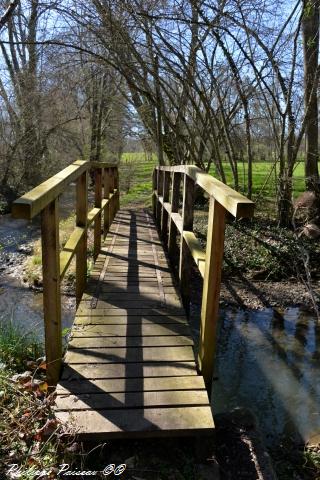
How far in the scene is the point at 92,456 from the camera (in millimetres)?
2426

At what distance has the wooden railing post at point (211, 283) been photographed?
2857 mm

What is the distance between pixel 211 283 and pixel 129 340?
37.9 inches

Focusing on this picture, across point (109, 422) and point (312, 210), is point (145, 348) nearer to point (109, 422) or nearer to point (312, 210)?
point (109, 422)

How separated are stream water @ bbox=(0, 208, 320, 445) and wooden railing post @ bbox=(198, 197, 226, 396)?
93cm

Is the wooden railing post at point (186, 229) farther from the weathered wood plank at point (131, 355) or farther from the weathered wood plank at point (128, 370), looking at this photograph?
the weathered wood plank at point (128, 370)

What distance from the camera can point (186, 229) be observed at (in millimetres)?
4590

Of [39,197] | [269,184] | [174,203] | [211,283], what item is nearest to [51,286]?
[39,197]

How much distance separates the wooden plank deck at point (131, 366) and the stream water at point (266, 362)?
0.85 meters

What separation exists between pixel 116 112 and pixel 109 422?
18775 mm

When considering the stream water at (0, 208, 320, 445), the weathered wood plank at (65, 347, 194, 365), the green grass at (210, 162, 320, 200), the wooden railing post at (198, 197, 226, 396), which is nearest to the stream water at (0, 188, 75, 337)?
the stream water at (0, 208, 320, 445)

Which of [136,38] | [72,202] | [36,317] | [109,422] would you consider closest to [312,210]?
[136,38]

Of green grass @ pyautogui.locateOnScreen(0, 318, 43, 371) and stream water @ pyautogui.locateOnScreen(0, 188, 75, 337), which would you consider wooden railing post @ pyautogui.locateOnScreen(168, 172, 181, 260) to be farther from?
green grass @ pyautogui.locateOnScreen(0, 318, 43, 371)

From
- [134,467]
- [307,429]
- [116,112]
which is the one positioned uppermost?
[116,112]

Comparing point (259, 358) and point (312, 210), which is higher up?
point (312, 210)
